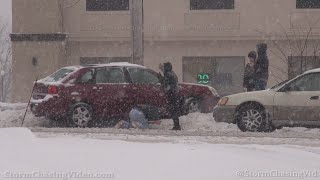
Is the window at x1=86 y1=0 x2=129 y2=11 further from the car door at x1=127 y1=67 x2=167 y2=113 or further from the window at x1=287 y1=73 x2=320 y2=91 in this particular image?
the window at x1=287 y1=73 x2=320 y2=91

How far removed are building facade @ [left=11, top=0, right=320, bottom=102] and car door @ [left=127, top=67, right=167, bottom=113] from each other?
8.27 meters

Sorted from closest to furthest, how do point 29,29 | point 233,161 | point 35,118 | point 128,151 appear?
point 233,161 < point 128,151 < point 35,118 < point 29,29

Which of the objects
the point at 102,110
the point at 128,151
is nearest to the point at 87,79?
the point at 102,110

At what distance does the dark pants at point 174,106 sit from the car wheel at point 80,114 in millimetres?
1913

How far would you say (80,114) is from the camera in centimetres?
1489

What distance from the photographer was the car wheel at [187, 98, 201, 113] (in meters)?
16.2

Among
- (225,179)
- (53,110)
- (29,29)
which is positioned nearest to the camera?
(225,179)

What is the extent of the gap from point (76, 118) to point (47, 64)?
9.14 metres

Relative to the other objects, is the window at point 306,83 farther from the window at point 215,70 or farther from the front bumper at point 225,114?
the window at point 215,70

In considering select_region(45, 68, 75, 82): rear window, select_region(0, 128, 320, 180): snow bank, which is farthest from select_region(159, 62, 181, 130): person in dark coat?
select_region(0, 128, 320, 180): snow bank

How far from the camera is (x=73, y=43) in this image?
24.2 m

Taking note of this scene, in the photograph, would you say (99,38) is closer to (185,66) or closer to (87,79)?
(185,66)

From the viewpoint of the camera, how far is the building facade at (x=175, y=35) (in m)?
23.6

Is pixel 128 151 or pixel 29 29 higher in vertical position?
pixel 29 29
